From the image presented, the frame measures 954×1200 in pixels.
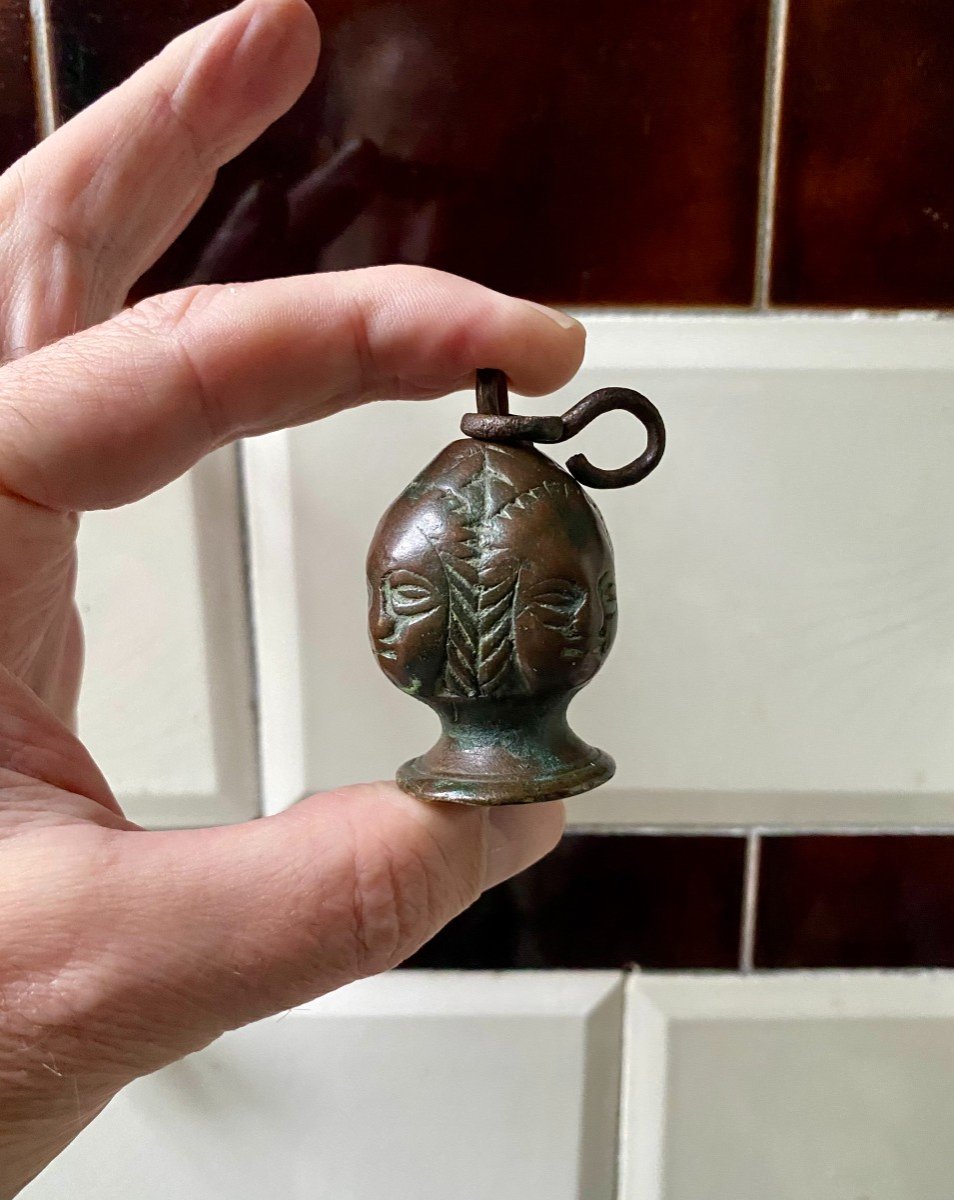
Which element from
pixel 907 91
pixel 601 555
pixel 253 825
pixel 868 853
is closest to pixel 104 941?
pixel 253 825

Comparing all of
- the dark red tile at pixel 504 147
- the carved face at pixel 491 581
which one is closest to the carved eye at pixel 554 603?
the carved face at pixel 491 581

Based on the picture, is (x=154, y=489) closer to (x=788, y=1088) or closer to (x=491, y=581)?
(x=491, y=581)

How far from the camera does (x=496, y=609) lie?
427mm

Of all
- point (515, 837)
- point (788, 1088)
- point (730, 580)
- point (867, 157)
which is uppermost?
point (867, 157)

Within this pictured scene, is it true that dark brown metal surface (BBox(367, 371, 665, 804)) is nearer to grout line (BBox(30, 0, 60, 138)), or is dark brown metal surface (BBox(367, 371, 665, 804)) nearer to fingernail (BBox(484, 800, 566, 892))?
fingernail (BBox(484, 800, 566, 892))

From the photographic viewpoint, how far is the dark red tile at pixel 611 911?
2.21 feet

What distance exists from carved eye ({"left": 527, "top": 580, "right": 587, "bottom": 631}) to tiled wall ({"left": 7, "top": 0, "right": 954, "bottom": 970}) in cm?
26

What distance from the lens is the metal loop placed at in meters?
0.46

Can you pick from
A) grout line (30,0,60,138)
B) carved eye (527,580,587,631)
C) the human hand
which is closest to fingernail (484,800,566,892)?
the human hand

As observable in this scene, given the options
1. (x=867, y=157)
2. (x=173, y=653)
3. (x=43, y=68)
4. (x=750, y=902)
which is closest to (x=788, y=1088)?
(x=750, y=902)

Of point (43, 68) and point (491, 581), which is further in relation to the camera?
point (43, 68)

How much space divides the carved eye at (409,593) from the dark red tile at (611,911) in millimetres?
289

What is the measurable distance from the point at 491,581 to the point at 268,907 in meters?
0.17

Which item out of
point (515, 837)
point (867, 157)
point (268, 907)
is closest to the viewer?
point (268, 907)
